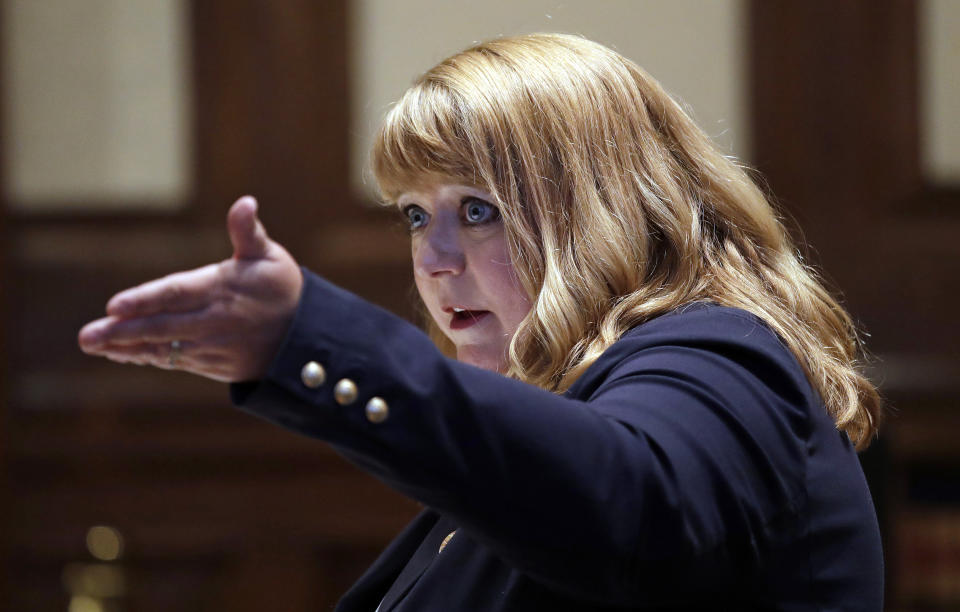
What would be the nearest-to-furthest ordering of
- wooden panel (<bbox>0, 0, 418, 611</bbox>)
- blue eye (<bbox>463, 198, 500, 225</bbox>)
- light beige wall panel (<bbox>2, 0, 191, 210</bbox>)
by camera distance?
blue eye (<bbox>463, 198, 500, 225</bbox>), wooden panel (<bbox>0, 0, 418, 611</bbox>), light beige wall panel (<bbox>2, 0, 191, 210</bbox>)

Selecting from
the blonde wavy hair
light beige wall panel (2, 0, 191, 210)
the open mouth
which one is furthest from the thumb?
light beige wall panel (2, 0, 191, 210)

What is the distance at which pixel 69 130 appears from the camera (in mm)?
2953

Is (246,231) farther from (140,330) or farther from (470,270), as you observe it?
(470,270)

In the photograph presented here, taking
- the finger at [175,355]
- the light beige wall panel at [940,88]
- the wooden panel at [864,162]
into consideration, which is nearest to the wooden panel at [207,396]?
the wooden panel at [864,162]

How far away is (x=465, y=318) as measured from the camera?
4.36 ft

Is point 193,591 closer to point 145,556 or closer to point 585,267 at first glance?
point 145,556

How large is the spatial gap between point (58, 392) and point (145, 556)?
0.46 meters

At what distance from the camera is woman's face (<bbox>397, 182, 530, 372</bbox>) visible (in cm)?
126

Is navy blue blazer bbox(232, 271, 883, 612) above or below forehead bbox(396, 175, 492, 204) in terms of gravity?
below

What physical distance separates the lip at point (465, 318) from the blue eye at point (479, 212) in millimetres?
104

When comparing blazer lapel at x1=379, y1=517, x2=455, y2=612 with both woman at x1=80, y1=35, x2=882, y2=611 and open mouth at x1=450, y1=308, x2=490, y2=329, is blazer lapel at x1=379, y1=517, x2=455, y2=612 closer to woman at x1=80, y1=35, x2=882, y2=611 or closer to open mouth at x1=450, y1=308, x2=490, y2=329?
woman at x1=80, y1=35, x2=882, y2=611

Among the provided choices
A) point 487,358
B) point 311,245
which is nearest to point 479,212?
point 487,358

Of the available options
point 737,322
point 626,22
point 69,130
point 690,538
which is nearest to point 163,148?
point 69,130

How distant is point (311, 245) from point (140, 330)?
2215mm
